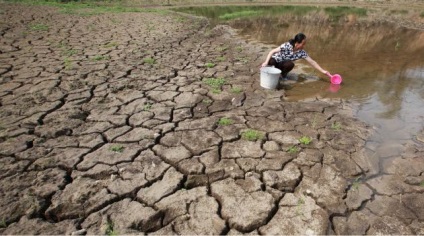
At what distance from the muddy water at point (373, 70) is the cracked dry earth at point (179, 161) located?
36 centimetres

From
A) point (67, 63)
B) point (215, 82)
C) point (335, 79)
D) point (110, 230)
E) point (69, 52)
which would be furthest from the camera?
point (69, 52)

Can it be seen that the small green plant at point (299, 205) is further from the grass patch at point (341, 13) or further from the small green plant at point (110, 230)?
the grass patch at point (341, 13)

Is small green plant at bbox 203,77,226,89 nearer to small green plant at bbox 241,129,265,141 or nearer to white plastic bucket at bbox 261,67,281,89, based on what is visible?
white plastic bucket at bbox 261,67,281,89

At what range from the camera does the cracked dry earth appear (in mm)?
2168

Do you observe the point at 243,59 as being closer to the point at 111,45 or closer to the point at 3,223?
the point at 111,45

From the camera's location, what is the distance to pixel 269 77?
4.41 metres

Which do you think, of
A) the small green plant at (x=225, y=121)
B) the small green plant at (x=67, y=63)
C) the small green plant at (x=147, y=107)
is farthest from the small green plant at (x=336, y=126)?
the small green plant at (x=67, y=63)

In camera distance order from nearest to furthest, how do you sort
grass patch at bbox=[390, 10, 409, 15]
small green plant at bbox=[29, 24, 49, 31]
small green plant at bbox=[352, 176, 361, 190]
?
small green plant at bbox=[352, 176, 361, 190] → small green plant at bbox=[29, 24, 49, 31] → grass patch at bbox=[390, 10, 409, 15]

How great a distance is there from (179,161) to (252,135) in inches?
35.5

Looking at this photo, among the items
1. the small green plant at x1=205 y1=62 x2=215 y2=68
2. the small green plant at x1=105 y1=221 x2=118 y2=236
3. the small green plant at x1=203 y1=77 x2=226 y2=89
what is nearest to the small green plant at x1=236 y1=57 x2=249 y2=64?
the small green plant at x1=205 y1=62 x2=215 y2=68

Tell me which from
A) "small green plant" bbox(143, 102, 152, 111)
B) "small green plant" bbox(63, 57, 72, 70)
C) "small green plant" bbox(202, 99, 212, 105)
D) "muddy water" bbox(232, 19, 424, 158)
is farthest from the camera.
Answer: "small green plant" bbox(63, 57, 72, 70)

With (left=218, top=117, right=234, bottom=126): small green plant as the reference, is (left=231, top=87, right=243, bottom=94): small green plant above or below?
above

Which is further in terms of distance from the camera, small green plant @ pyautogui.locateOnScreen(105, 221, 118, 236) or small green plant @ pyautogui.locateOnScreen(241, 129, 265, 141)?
small green plant @ pyautogui.locateOnScreen(241, 129, 265, 141)

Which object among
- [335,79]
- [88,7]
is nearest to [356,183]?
[335,79]
